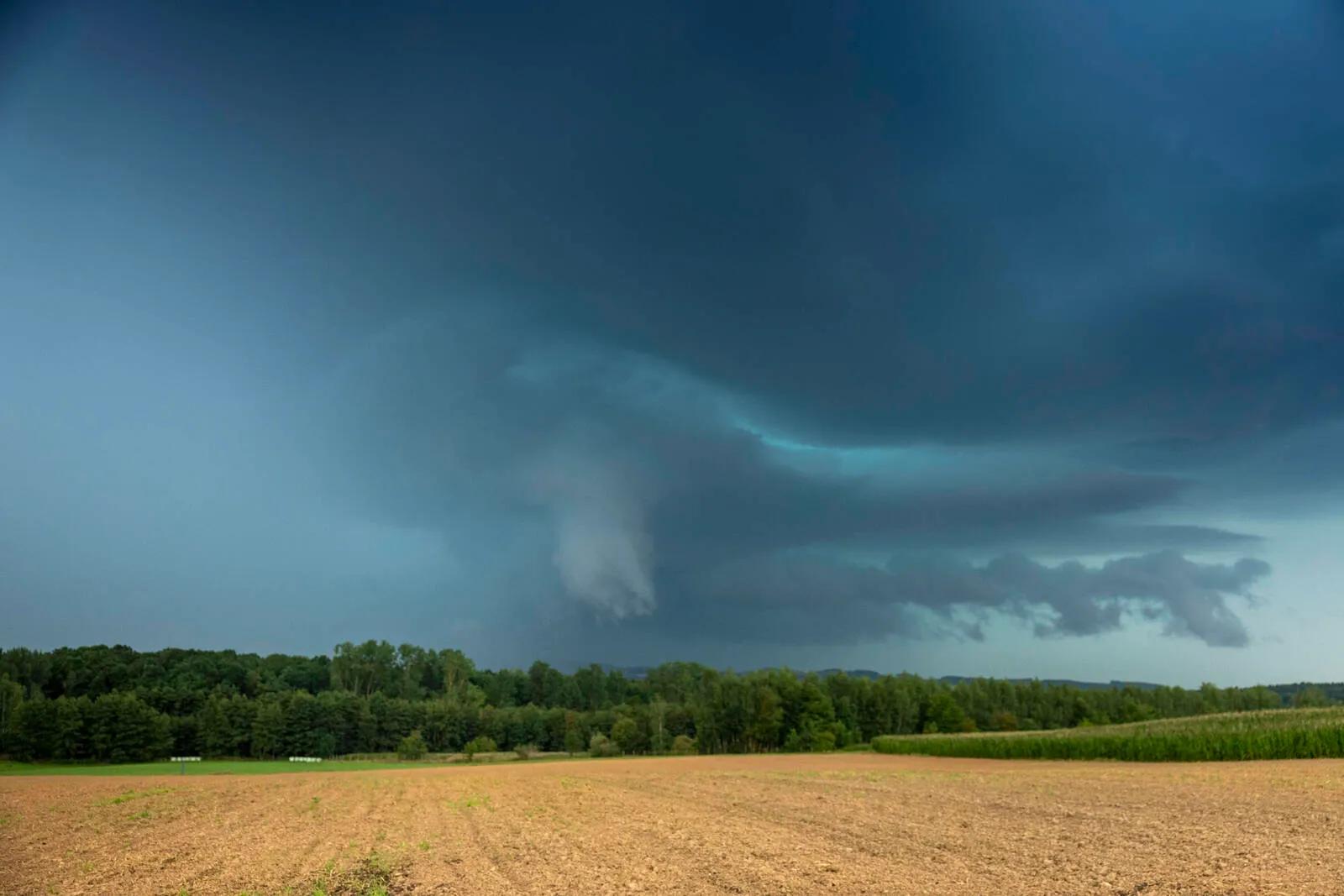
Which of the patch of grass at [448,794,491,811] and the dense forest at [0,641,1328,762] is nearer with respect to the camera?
the patch of grass at [448,794,491,811]

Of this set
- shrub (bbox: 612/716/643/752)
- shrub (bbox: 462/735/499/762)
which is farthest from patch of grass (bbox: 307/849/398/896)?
shrub (bbox: 462/735/499/762)

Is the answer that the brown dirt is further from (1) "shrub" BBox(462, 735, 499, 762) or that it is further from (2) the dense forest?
(1) "shrub" BBox(462, 735, 499, 762)

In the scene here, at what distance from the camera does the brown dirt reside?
16578 mm

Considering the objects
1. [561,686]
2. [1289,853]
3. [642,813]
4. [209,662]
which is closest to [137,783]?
[642,813]

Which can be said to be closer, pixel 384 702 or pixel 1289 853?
pixel 1289 853

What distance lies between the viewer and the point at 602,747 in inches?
5177

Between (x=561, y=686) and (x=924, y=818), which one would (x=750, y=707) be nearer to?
(x=561, y=686)

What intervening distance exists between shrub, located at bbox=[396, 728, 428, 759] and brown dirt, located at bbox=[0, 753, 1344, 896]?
8333cm

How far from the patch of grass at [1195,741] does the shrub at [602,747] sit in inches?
2337

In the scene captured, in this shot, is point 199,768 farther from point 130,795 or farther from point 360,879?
point 360,879

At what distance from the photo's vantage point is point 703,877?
1684 centimetres

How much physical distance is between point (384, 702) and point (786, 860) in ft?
418

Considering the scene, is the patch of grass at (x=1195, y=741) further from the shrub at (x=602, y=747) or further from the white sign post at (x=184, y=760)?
the white sign post at (x=184, y=760)

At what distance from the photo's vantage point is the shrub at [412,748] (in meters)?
123
